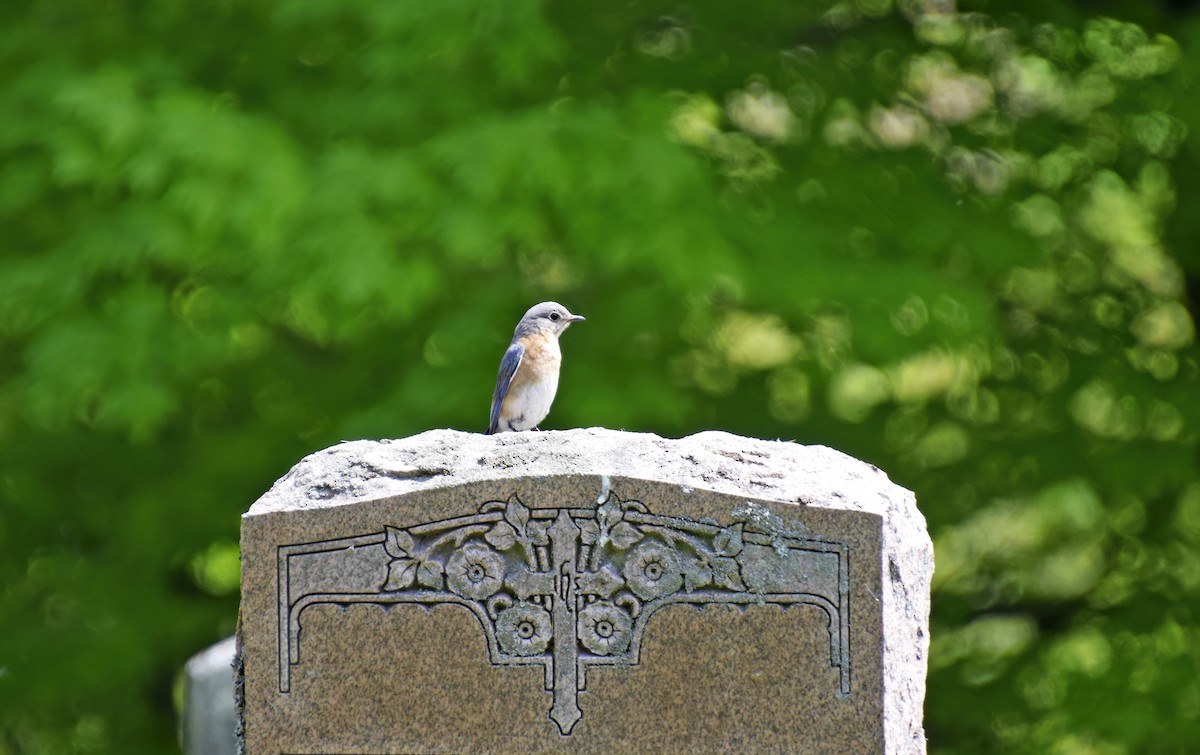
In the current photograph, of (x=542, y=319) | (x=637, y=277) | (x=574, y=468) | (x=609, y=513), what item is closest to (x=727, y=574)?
(x=609, y=513)

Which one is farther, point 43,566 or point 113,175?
point 43,566

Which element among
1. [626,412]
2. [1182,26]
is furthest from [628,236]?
[1182,26]

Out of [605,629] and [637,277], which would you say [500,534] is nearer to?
[605,629]

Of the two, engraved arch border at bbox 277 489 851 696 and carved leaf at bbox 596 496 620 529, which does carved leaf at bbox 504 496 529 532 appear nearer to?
engraved arch border at bbox 277 489 851 696

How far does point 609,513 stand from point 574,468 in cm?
15

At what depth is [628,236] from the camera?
6.81 m

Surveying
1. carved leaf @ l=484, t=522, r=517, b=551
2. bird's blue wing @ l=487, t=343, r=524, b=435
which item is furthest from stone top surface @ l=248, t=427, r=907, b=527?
bird's blue wing @ l=487, t=343, r=524, b=435

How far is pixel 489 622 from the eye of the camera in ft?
14.6

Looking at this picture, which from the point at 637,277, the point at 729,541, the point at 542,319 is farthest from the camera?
the point at 637,277

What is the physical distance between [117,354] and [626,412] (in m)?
2.28

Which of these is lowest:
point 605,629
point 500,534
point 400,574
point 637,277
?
point 605,629

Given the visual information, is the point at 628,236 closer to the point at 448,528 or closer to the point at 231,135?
the point at 231,135

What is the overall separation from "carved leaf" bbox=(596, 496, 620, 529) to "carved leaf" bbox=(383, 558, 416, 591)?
51 cm

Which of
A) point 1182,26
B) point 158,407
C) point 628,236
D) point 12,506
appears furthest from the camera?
point 12,506
